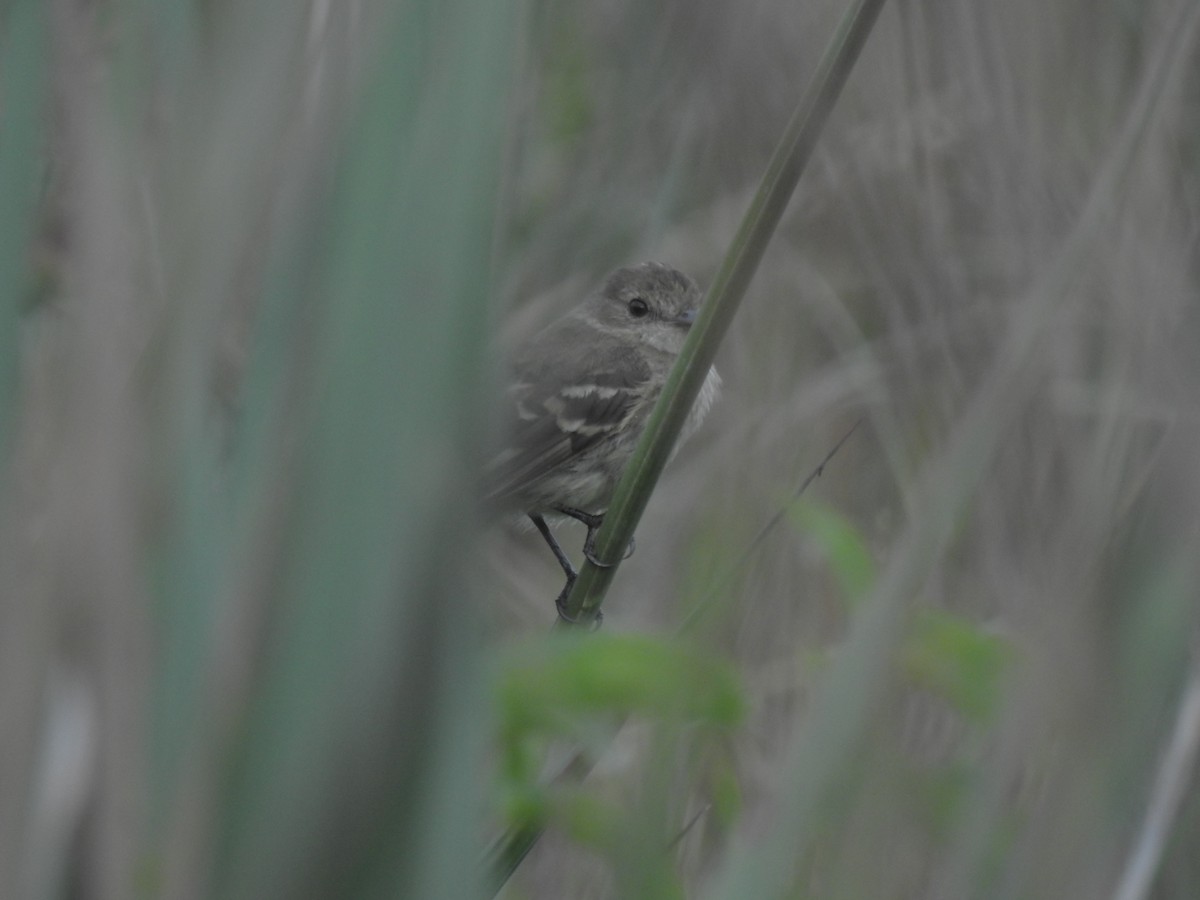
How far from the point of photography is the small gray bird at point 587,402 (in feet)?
10.8

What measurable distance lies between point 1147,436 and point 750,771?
95 cm

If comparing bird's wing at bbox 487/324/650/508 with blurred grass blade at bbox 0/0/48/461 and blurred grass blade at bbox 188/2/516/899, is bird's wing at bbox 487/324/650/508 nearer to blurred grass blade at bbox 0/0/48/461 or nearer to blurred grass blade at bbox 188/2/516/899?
blurred grass blade at bbox 0/0/48/461

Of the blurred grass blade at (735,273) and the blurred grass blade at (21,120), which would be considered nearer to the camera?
the blurred grass blade at (21,120)

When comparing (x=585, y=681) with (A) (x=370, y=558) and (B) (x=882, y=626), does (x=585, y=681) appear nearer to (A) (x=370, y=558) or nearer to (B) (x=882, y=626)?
(B) (x=882, y=626)

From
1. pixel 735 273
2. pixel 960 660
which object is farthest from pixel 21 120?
pixel 960 660

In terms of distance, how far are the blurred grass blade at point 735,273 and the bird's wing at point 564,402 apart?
138cm

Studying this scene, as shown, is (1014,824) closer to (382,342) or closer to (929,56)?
(382,342)

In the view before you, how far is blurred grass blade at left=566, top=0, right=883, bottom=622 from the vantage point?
4.37 ft

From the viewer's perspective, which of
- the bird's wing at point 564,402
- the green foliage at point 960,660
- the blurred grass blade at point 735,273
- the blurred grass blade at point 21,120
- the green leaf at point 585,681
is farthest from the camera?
the bird's wing at point 564,402

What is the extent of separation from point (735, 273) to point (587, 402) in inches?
78.1

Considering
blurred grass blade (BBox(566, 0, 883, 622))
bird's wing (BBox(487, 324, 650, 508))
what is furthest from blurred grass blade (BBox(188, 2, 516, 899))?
bird's wing (BBox(487, 324, 650, 508))

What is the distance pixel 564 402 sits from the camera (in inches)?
134

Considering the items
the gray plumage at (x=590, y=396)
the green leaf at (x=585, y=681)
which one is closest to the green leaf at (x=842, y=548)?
the green leaf at (x=585, y=681)

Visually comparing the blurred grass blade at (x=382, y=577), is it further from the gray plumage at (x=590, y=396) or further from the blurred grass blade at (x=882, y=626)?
the gray plumage at (x=590, y=396)
